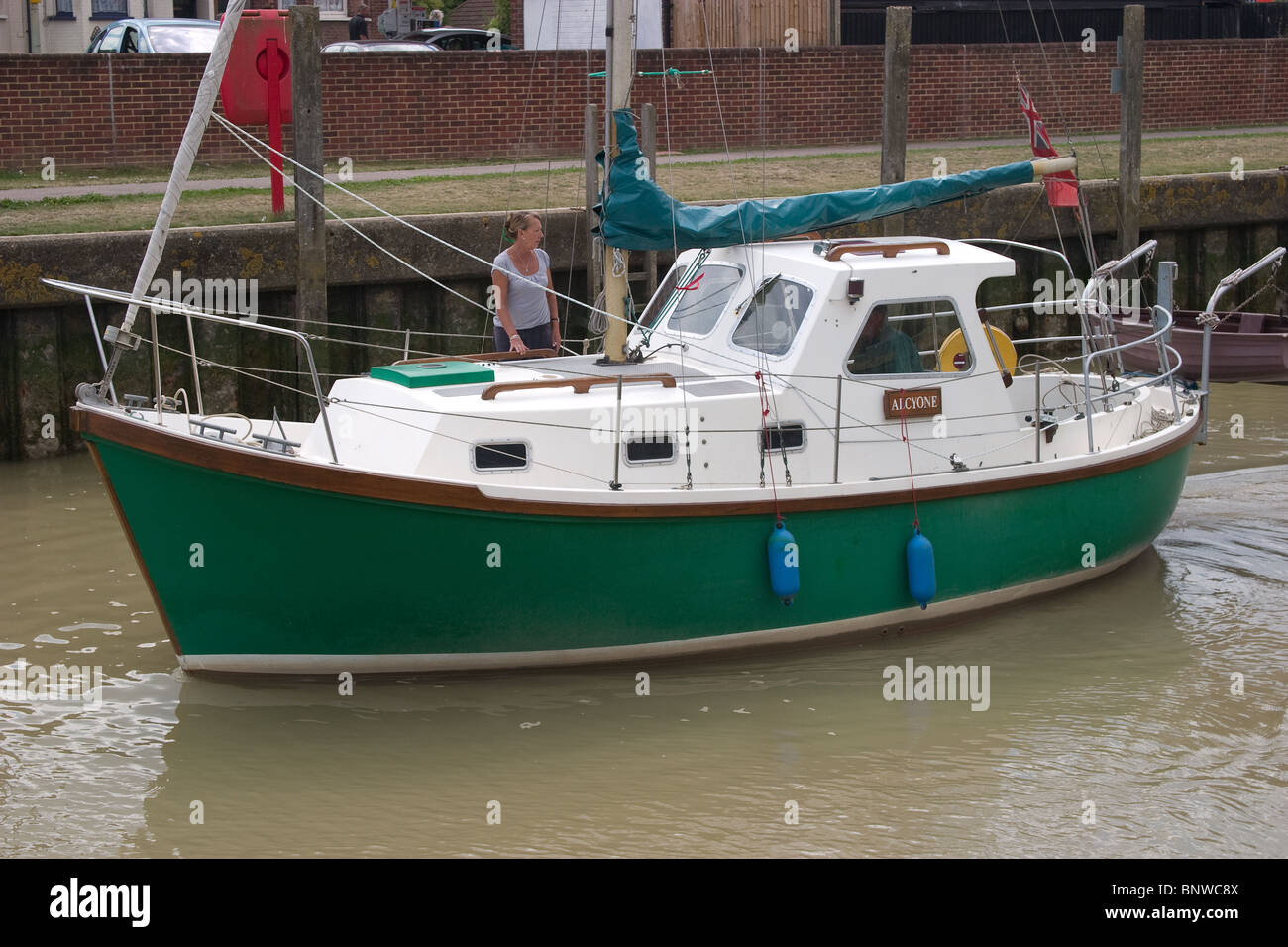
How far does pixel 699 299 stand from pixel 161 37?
13.4 m

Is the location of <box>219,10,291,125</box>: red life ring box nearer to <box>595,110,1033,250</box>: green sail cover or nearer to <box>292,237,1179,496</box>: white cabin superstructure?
<box>595,110,1033,250</box>: green sail cover

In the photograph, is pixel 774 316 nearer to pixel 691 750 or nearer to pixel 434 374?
pixel 434 374

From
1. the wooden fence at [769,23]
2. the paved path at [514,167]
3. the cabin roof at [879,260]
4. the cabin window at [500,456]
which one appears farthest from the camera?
the wooden fence at [769,23]

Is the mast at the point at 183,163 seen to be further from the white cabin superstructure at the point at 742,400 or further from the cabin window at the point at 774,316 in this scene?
the cabin window at the point at 774,316

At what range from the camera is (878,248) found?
352 inches

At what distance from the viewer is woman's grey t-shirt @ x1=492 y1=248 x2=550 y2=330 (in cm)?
1016

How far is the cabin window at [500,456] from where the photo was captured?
25.6 ft

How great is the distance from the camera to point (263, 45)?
12781mm

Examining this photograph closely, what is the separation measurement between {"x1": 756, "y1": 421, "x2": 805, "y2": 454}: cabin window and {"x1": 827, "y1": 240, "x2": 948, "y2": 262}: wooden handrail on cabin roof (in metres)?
1.15

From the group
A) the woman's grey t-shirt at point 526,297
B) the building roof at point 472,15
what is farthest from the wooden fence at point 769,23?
the woman's grey t-shirt at point 526,297

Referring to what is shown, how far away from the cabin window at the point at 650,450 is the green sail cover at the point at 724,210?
1530mm

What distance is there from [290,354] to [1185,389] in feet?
23.7

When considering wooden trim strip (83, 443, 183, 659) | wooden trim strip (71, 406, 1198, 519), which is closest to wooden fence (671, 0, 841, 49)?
wooden trim strip (71, 406, 1198, 519)

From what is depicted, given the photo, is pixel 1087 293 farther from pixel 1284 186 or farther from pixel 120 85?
pixel 120 85
